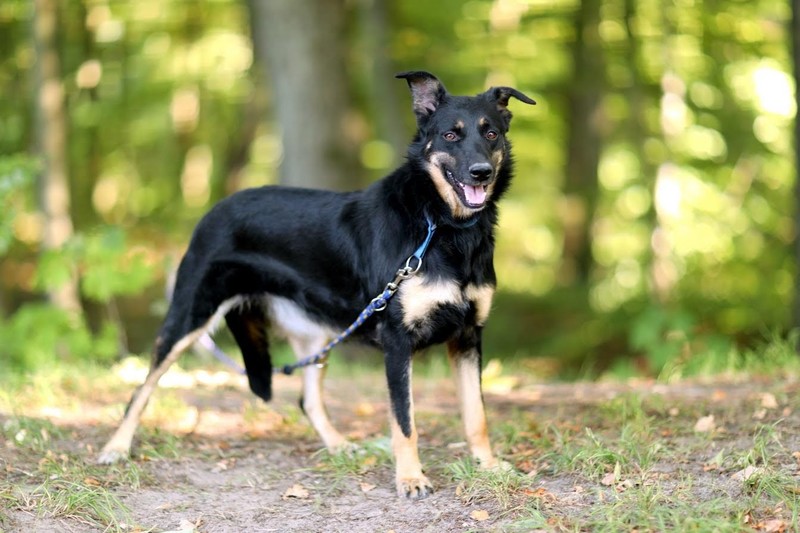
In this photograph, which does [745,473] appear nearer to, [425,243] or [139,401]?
[425,243]

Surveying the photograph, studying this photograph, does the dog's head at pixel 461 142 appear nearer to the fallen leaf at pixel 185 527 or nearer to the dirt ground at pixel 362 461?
the dirt ground at pixel 362 461

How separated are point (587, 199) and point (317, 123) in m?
7.29

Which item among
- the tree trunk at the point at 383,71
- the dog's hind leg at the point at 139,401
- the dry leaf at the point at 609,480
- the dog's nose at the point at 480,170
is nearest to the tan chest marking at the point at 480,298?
the dog's nose at the point at 480,170

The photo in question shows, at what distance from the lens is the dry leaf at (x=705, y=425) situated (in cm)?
537

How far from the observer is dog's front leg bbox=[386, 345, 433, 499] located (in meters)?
4.86

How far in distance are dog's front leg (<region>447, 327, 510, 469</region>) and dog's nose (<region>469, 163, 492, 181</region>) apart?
36.1 inches

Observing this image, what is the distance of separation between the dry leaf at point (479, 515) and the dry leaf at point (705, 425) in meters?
1.68

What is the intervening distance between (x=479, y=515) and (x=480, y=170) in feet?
5.80

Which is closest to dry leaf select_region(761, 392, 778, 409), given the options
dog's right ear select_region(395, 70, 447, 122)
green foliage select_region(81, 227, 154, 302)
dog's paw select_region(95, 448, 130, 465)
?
dog's right ear select_region(395, 70, 447, 122)

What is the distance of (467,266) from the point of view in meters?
4.96

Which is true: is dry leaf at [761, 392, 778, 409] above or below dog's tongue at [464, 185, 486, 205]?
below

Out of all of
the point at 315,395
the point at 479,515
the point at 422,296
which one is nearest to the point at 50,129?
the point at 315,395

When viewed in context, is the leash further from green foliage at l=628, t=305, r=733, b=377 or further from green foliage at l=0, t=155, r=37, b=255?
green foliage at l=628, t=305, r=733, b=377

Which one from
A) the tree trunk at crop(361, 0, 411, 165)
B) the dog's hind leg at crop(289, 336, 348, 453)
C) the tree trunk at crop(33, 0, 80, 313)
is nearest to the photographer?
the dog's hind leg at crop(289, 336, 348, 453)
